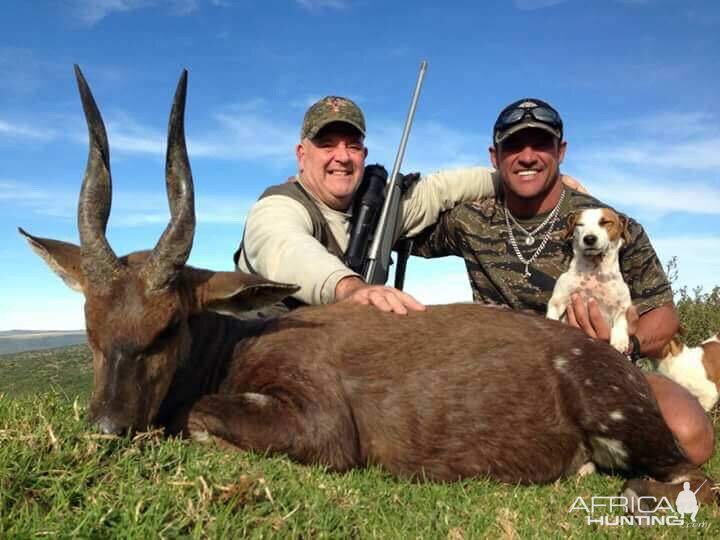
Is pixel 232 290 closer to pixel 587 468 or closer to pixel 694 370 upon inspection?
pixel 587 468

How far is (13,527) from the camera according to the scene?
7.84 feet

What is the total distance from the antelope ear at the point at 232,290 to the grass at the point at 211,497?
953 millimetres

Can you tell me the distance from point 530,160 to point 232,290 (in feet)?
12.0

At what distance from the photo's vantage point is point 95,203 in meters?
3.94

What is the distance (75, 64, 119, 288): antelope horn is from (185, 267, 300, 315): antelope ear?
595 millimetres

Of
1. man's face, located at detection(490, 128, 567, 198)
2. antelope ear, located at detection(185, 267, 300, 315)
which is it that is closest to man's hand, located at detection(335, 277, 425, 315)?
antelope ear, located at detection(185, 267, 300, 315)

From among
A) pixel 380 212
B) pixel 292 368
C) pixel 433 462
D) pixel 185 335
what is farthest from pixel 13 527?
pixel 380 212

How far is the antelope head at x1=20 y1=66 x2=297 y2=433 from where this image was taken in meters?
3.59

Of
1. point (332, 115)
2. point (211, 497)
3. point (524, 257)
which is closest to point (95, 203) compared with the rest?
point (211, 497)

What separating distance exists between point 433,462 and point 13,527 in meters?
2.58

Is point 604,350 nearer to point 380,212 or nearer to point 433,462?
point 433,462

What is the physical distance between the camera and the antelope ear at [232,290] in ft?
13.9

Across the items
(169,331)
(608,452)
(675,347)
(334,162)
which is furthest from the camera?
(675,347)

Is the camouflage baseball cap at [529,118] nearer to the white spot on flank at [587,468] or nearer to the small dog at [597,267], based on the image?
the small dog at [597,267]
